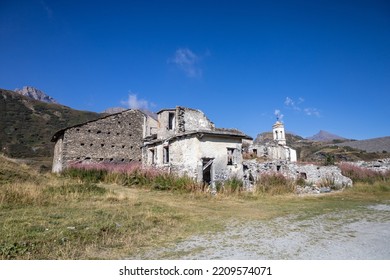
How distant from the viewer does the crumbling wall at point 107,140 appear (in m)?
21.7

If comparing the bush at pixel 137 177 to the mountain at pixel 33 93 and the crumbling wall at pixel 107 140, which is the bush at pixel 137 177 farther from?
the mountain at pixel 33 93

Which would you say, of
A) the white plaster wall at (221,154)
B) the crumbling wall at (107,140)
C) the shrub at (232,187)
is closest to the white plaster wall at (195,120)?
the white plaster wall at (221,154)

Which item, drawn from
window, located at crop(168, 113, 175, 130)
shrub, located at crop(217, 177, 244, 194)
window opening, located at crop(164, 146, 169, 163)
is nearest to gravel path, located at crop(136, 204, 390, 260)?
shrub, located at crop(217, 177, 244, 194)

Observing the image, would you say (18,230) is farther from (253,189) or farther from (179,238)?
(253,189)

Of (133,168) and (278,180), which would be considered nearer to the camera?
(278,180)

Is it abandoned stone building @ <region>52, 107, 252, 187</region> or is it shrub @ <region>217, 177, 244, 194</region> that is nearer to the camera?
shrub @ <region>217, 177, 244, 194</region>

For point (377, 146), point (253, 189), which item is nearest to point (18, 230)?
point (253, 189)

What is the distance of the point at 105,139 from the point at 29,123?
35.4 m

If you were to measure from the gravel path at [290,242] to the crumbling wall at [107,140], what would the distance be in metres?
18.8

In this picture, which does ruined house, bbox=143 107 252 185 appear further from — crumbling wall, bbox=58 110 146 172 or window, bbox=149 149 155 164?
crumbling wall, bbox=58 110 146 172

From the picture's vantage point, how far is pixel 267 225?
6262 mm

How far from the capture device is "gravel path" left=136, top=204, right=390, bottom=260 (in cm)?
390

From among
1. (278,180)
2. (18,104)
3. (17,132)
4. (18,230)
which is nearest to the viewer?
(18,230)

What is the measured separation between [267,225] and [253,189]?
7.38 m
